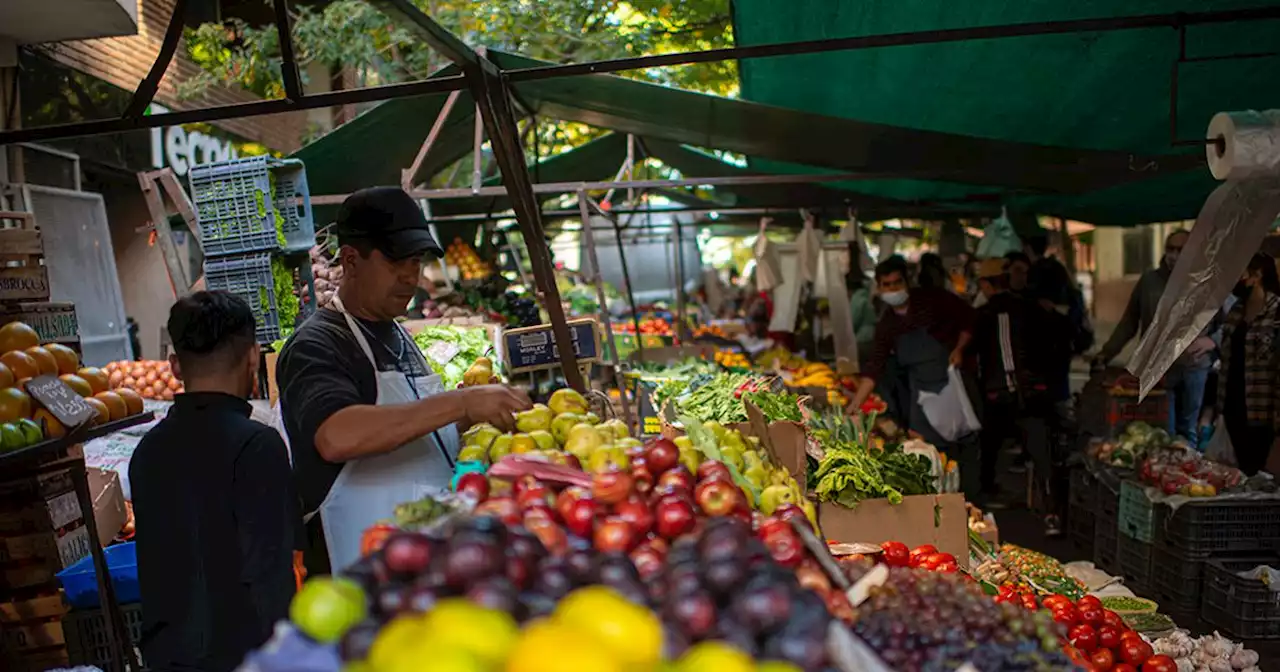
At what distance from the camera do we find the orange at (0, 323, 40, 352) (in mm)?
3920

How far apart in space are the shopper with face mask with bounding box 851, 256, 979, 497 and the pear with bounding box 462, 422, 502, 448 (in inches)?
209

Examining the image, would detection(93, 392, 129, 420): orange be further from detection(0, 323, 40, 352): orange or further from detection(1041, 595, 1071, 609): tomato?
detection(1041, 595, 1071, 609): tomato

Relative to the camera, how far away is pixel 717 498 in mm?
2301

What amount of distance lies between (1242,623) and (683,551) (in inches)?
201

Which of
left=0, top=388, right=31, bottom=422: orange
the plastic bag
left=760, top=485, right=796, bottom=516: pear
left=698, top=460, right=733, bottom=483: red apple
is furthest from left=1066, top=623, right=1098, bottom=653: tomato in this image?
the plastic bag

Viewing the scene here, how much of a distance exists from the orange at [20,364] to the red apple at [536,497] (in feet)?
9.07

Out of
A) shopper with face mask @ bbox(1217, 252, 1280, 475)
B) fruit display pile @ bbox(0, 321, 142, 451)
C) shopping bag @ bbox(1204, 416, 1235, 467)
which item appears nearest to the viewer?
fruit display pile @ bbox(0, 321, 142, 451)

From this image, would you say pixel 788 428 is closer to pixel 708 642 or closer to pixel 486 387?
pixel 486 387

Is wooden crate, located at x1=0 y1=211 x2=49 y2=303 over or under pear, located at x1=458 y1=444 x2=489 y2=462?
over

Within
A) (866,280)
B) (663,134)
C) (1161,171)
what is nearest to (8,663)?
(663,134)

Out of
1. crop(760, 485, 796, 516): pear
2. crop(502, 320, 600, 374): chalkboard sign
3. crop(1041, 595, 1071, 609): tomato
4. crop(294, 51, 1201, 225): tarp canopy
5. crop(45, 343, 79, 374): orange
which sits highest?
crop(294, 51, 1201, 225): tarp canopy

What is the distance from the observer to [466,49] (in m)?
3.74

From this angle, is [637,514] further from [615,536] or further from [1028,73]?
[1028,73]

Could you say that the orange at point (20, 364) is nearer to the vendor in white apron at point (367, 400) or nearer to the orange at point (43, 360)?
the orange at point (43, 360)
